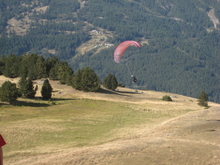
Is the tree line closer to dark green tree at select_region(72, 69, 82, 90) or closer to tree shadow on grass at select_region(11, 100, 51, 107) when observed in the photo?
dark green tree at select_region(72, 69, 82, 90)

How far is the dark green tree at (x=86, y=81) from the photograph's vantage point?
90.4 m

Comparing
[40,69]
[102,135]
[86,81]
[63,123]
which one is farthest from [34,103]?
[40,69]

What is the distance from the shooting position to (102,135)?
43469mm

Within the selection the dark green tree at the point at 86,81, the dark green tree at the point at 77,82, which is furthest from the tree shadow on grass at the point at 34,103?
the dark green tree at the point at 86,81

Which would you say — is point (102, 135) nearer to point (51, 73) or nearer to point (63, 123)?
point (63, 123)

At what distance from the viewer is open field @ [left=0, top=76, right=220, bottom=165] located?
32.2 meters

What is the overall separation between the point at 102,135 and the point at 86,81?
4767cm

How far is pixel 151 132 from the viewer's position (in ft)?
143

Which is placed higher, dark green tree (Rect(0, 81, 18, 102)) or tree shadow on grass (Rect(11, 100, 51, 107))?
dark green tree (Rect(0, 81, 18, 102))

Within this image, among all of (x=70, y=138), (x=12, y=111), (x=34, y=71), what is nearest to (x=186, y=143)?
(x=70, y=138)

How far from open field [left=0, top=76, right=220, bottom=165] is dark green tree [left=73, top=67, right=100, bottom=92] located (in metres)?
21.4

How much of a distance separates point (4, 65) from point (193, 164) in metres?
95.0

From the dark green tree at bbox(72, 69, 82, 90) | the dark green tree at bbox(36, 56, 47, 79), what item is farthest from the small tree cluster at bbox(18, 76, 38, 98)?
the dark green tree at bbox(36, 56, 47, 79)

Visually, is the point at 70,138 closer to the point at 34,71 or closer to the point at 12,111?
the point at 12,111
